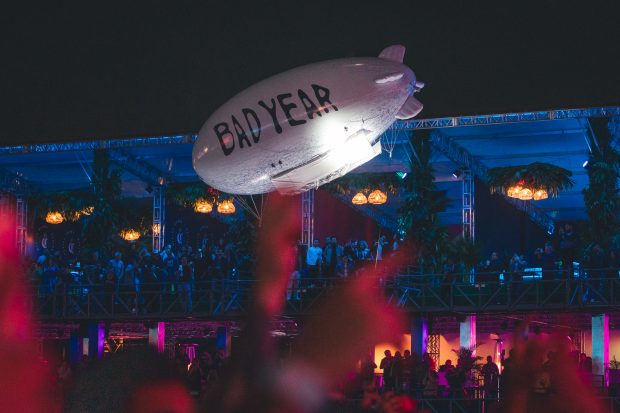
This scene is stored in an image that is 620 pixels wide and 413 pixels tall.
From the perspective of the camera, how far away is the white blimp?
12.7 meters

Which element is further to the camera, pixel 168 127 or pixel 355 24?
pixel 168 127

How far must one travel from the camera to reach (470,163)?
28281mm

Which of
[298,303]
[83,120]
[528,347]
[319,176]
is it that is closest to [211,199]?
[83,120]

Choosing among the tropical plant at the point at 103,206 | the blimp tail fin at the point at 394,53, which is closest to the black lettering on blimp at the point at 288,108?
the blimp tail fin at the point at 394,53

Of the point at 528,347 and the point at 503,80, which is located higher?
the point at 503,80

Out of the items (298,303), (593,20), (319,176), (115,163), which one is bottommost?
(298,303)

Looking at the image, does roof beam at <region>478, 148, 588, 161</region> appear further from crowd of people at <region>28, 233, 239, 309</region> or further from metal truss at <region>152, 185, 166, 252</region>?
metal truss at <region>152, 185, 166, 252</region>

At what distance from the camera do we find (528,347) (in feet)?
12.8

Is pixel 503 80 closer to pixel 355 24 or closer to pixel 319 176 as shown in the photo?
pixel 355 24

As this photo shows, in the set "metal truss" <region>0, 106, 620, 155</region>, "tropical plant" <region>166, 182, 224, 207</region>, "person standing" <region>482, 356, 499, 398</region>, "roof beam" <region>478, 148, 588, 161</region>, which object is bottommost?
"person standing" <region>482, 356, 499, 398</region>

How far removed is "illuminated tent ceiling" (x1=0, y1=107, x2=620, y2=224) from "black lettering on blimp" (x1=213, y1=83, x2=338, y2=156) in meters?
10.8

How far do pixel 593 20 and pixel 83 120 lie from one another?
534 inches

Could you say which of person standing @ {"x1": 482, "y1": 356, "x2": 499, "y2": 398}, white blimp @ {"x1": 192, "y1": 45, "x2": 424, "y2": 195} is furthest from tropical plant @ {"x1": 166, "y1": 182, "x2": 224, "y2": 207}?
white blimp @ {"x1": 192, "y1": 45, "x2": 424, "y2": 195}

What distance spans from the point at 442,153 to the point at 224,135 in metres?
14.0
